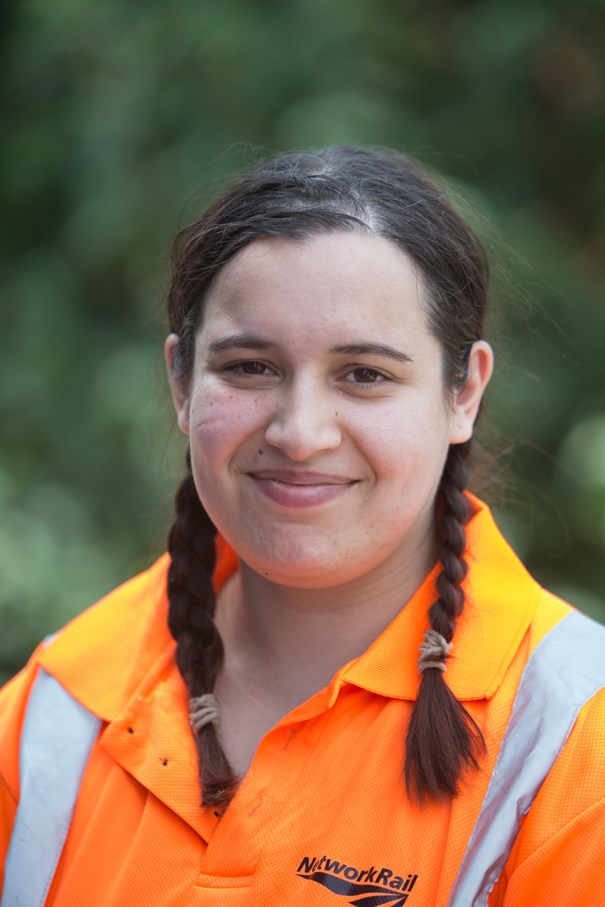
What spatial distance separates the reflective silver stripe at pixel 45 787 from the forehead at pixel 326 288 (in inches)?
32.9

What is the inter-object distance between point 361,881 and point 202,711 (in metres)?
0.48

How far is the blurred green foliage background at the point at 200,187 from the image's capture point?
3.76 meters

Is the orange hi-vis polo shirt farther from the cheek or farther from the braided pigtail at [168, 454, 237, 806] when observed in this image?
the cheek

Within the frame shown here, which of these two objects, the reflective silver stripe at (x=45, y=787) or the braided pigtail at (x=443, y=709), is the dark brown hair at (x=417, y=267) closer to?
the braided pigtail at (x=443, y=709)

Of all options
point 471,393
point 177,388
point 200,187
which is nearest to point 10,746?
point 177,388

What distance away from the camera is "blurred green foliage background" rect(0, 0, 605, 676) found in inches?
148

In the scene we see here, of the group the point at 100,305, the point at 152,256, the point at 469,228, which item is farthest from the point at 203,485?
the point at 100,305

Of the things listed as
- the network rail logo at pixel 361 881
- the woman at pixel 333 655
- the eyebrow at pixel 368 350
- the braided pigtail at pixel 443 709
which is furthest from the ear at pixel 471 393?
the network rail logo at pixel 361 881

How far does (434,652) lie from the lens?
1.82 meters

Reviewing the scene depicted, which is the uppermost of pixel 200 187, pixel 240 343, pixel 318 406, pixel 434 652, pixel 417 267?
pixel 200 187

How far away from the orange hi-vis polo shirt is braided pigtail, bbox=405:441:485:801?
23mm

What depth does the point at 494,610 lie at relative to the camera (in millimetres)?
1896

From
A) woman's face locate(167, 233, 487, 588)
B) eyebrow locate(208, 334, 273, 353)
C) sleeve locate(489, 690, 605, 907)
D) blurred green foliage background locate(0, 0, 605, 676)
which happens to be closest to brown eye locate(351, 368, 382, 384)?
woman's face locate(167, 233, 487, 588)

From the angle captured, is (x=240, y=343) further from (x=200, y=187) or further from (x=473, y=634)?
(x=200, y=187)
